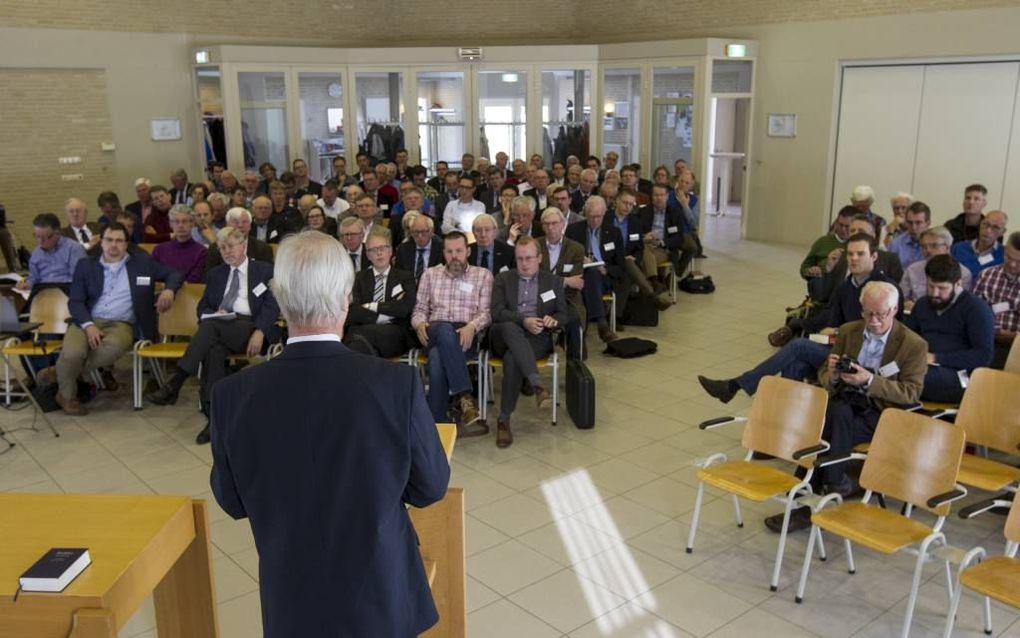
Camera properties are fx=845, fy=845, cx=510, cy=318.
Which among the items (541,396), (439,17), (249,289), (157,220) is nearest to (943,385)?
(541,396)

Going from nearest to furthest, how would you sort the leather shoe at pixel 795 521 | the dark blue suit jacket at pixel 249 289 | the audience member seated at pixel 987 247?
the leather shoe at pixel 795 521
the dark blue suit jacket at pixel 249 289
the audience member seated at pixel 987 247

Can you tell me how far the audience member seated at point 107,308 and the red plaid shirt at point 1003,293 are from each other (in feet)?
18.7

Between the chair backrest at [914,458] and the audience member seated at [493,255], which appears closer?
the chair backrest at [914,458]

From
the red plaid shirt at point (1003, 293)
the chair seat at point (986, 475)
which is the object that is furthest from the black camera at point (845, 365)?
the red plaid shirt at point (1003, 293)

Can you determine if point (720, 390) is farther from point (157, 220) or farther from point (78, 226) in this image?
point (157, 220)

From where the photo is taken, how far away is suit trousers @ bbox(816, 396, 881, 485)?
4.33 m

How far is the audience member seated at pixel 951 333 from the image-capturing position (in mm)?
4785

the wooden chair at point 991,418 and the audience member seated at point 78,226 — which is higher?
the audience member seated at point 78,226

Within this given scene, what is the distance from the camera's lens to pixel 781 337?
24.6ft

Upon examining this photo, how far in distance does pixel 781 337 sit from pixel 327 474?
630 cm

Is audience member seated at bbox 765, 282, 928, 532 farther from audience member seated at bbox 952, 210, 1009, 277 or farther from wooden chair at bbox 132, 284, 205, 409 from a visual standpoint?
wooden chair at bbox 132, 284, 205, 409

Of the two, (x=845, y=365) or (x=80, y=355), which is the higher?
(x=845, y=365)

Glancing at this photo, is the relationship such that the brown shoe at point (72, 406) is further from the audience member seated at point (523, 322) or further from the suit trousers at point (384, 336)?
the audience member seated at point (523, 322)

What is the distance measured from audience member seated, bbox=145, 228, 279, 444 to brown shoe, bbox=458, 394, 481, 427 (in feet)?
4.79
